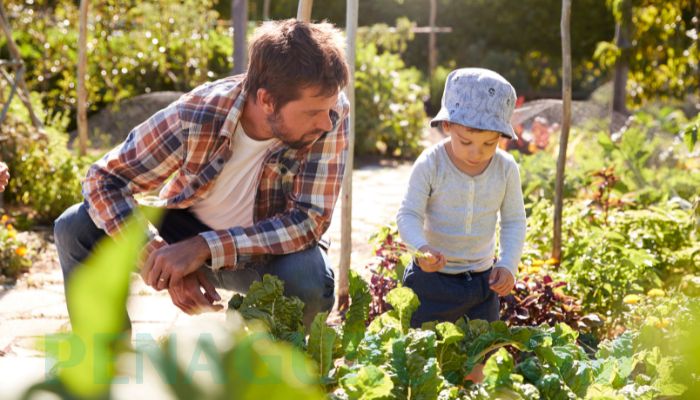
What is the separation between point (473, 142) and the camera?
103 inches

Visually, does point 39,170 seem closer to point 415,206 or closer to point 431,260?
point 415,206

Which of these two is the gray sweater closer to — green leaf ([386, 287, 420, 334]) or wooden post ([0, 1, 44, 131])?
green leaf ([386, 287, 420, 334])

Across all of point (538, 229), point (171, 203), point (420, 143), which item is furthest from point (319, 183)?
point (420, 143)

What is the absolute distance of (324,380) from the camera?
139 centimetres

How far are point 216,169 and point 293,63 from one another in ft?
1.23

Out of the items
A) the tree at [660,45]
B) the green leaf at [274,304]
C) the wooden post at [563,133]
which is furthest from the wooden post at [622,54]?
the green leaf at [274,304]

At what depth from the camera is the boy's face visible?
2.61 meters

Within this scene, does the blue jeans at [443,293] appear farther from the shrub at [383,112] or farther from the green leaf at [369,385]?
the shrub at [383,112]

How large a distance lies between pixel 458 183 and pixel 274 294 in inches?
42.8

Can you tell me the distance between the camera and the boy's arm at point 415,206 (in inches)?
100

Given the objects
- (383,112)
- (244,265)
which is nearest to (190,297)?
(244,265)

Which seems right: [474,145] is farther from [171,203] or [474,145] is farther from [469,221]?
[171,203]

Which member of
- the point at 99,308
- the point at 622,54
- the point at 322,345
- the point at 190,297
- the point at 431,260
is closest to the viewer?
the point at 99,308

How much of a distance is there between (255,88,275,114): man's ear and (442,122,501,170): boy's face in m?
0.55
